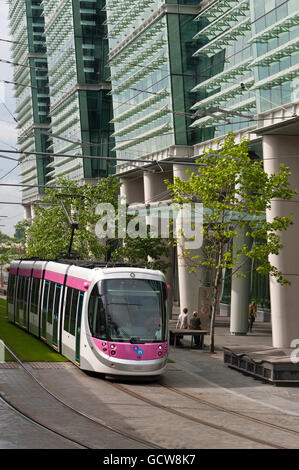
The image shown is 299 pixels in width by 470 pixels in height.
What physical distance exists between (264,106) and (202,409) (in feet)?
64.5

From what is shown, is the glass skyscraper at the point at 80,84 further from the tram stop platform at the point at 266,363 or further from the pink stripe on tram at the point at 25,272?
the tram stop platform at the point at 266,363

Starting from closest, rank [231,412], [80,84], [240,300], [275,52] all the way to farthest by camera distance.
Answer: [231,412]
[275,52]
[240,300]
[80,84]

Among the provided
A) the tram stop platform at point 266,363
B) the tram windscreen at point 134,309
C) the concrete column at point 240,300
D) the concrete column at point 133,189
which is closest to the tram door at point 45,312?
the tram stop platform at point 266,363

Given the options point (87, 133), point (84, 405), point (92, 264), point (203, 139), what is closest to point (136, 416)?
point (84, 405)

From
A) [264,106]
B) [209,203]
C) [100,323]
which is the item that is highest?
[264,106]

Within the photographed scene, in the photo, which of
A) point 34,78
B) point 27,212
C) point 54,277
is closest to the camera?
point 54,277

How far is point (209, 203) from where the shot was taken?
28719 millimetres

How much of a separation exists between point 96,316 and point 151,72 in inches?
1264

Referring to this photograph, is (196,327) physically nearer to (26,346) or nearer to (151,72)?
(26,346)

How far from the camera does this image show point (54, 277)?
27203 millimetres

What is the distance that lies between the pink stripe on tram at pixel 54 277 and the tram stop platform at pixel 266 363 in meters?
5.78

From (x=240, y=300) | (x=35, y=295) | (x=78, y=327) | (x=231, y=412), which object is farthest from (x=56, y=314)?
(x=240, y=300)

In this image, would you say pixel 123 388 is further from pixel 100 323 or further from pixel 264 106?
pixel 264 106

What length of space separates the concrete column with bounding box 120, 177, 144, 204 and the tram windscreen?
38.7m
